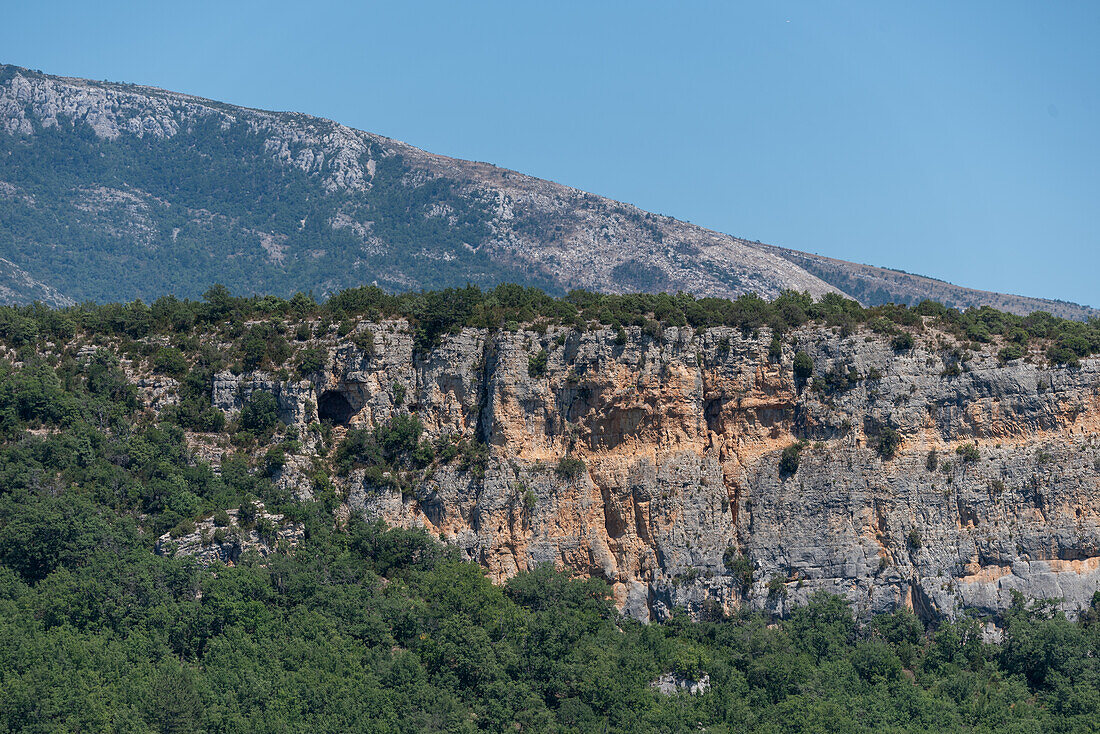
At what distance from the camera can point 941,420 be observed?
2717 inches

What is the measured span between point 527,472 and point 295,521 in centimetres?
1237

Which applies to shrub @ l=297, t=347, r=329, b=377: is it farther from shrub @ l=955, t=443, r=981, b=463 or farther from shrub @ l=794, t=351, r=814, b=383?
shrub @ l=955, t=443, r=981, b=463

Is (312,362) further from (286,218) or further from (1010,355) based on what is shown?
(286,218)

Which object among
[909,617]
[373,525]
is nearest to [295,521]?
[373,525]

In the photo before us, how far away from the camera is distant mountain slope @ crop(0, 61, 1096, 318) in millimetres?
161500

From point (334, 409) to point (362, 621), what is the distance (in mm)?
14914

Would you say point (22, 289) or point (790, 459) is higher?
point (790, 459)

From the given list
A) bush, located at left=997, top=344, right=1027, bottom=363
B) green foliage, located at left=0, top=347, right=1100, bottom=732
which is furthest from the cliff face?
green foliage, located at left=0, top=347, right=1100, bottom=732

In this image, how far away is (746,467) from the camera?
69250mm

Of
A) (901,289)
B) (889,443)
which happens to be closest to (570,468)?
(889,443)

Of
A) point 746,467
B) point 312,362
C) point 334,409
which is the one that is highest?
point 312,362

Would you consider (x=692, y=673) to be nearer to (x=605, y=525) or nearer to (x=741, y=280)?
(x=605, y=525)

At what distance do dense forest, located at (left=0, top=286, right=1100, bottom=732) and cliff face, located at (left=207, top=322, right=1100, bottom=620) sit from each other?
1.46 m

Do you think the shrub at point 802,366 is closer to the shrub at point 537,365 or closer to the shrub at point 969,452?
the shrub at point 969,452
